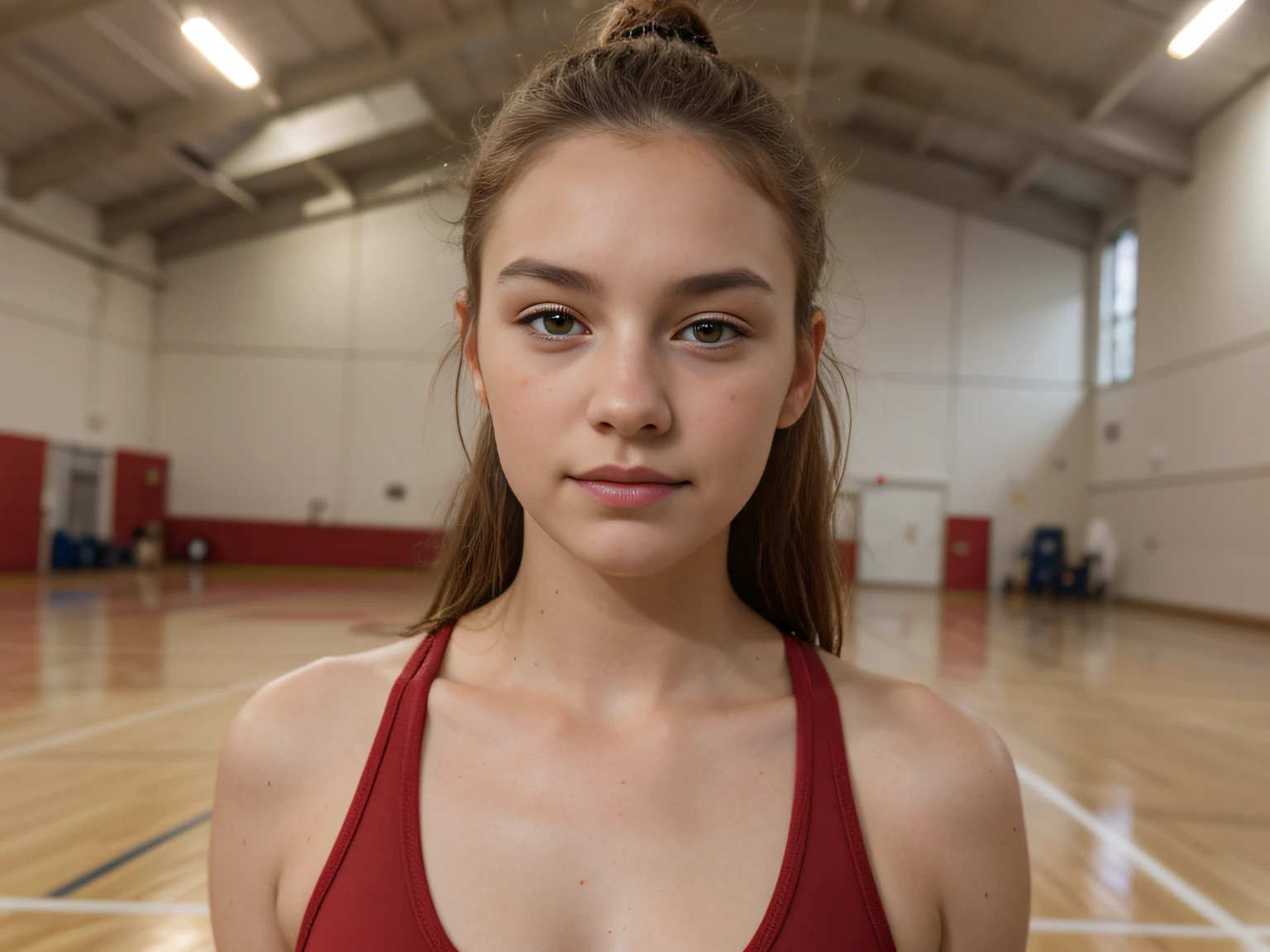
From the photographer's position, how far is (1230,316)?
11664 millimetres

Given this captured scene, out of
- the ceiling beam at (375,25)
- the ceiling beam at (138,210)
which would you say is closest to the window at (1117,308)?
the ceiling beam at (375,25)

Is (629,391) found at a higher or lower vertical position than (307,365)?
lower

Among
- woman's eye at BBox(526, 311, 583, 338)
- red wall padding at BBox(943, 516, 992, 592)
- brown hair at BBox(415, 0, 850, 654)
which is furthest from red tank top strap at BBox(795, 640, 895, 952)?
red wall padding at BBox(943, 516, 992, 592)

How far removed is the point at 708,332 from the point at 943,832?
59cm

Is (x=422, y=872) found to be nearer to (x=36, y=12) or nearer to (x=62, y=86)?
(x=36, y=12)

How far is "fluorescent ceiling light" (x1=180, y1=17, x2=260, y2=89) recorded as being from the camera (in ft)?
32.4

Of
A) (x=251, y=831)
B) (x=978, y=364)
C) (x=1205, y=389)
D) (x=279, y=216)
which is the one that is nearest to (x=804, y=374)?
(x=251, y=831)

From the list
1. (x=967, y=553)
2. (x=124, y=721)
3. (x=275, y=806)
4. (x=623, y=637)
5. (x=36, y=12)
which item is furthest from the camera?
(x=967, y=553)

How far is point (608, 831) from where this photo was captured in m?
1.06

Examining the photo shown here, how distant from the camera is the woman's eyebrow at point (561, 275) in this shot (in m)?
1.01

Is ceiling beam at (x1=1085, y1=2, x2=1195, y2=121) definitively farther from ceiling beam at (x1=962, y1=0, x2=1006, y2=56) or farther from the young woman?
the young woman

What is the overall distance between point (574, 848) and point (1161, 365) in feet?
47.3

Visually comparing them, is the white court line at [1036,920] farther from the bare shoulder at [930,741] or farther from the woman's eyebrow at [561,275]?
the woman's eyebrow at [561,275]

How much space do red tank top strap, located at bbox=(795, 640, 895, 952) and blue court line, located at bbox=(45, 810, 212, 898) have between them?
1.80 meters
